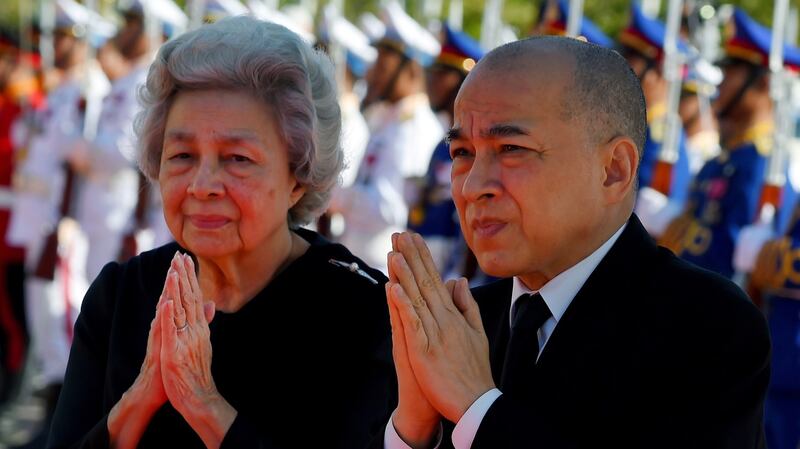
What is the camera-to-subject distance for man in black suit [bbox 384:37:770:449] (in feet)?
7.21

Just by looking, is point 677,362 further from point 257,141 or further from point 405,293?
point 257,141

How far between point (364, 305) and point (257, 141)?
438mm

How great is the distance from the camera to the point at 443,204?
700cm

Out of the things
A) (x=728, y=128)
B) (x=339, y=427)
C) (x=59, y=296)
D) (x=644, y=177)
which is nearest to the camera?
(x=339, y=427)

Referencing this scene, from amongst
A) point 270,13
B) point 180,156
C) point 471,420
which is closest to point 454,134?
point 471,420

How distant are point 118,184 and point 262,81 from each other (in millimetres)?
5743

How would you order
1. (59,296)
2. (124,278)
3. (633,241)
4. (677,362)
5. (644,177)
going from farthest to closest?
(59,296), (644,177), (124,278), (633,241), (677,362)

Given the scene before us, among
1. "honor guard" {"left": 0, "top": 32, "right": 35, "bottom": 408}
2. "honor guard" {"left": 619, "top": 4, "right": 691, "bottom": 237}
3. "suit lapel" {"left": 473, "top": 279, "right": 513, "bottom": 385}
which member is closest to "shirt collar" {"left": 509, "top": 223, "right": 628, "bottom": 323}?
"suit lapel" {"left": 473, "top": 279, "right": 513, "bottom": 385}

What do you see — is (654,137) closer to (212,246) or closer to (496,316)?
(212,246)

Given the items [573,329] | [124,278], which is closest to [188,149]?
[124,278]

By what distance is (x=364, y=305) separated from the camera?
3.03 metres

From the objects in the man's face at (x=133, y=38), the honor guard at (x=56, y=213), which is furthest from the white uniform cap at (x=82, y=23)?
the man's face at (x=133, y=38)

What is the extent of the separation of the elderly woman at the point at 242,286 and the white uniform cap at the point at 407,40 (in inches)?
198

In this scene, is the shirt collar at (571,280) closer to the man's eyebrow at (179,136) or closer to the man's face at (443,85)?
the man's eyebrow at (179,136)
